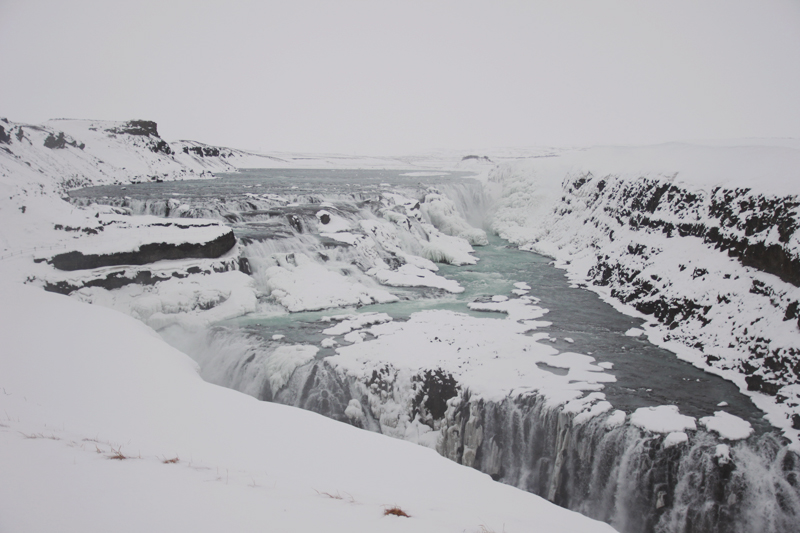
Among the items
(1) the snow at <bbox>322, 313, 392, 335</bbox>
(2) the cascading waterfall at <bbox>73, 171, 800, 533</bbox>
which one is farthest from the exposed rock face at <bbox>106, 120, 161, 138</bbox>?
(1) the snow at <bbox>322, 313, 392, 335</bbox>

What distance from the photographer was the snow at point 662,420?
7.80 meters

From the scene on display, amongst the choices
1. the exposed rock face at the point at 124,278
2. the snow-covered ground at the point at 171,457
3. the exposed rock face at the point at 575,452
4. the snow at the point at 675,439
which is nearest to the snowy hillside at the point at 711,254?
the exposed rock face at the point at 575,452

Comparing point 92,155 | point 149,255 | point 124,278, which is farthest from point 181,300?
point 92,155

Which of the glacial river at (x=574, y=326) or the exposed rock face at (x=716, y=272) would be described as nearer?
the glacial river at (x=574, y=326)

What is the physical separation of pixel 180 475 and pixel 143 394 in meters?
3.08

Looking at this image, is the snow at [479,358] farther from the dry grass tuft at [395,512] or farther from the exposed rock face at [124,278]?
the exposed rock face at [124,278]

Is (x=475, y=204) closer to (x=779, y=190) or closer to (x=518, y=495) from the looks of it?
(x=779, y=190)

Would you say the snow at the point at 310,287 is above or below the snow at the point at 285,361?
above

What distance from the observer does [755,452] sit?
23.6 feet

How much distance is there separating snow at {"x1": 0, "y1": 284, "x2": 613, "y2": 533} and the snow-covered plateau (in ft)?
0.11

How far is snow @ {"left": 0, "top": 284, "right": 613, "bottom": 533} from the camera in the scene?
133 inches

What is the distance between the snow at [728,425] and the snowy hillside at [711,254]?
2.14 ft

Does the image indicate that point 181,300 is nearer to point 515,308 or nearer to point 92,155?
point 515,308

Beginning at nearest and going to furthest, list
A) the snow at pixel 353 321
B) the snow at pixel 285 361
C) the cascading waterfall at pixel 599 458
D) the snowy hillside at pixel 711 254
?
the cascading waterfall at pixel 599 458 < the snowy hillside at pixel 711 254 < the snow at pixel 285 361 < the snow at pixel 353 321
